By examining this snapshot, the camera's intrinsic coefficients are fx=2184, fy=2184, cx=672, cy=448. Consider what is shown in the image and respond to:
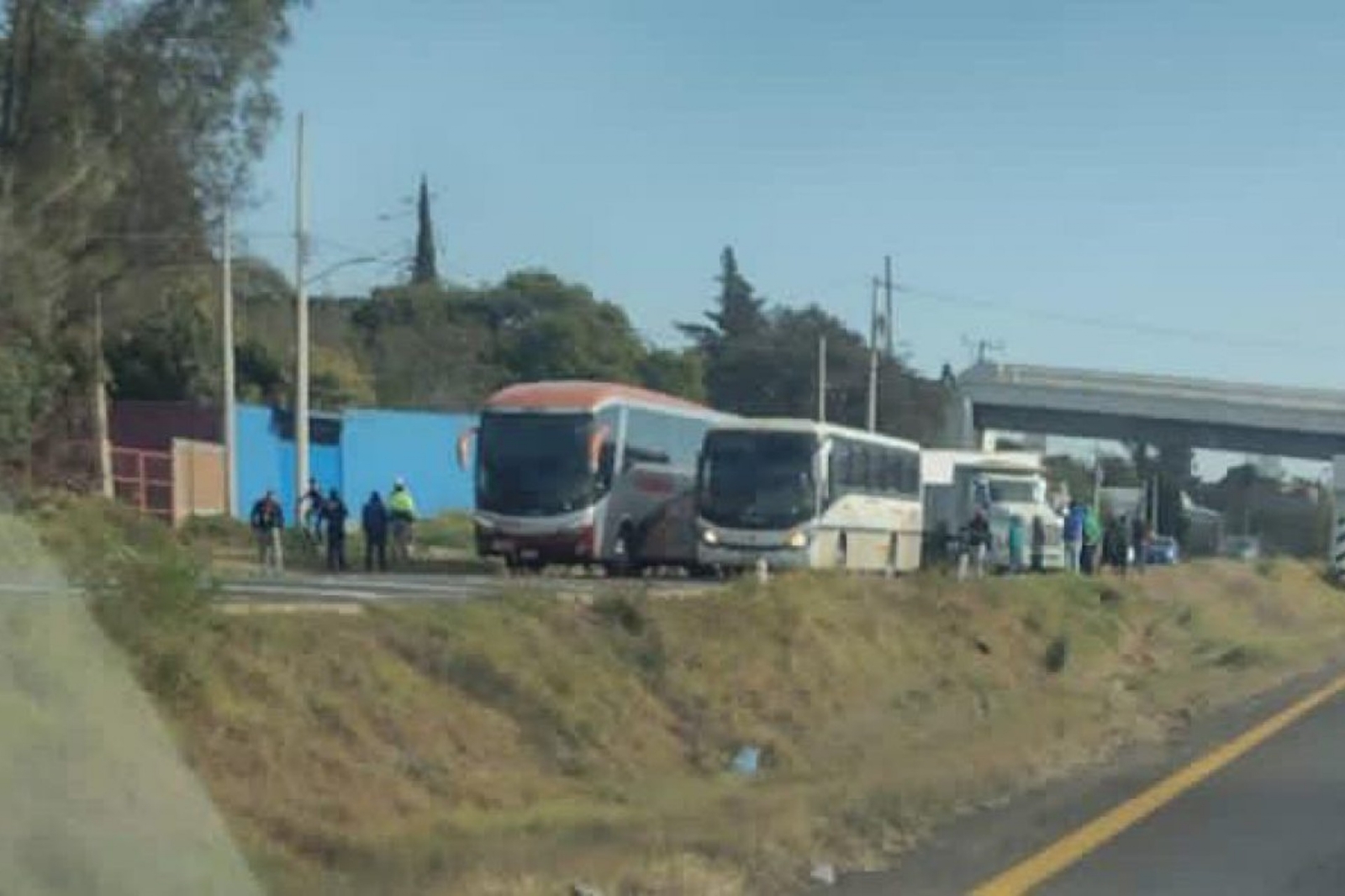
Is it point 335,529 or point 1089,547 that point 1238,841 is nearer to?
point 335,529

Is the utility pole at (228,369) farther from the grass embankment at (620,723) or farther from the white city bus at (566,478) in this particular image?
the grass embankment at (620,723)

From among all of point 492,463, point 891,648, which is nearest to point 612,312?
point 492,463

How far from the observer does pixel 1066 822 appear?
44.3 feet

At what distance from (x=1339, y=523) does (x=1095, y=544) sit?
592 inches

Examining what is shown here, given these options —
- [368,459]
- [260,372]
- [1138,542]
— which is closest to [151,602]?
[1138,542]

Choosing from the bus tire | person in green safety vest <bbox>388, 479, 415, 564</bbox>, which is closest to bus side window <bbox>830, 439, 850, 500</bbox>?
the bus tire

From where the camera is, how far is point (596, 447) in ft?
131

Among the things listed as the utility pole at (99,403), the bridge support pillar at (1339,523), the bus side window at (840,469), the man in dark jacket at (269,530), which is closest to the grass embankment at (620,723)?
the bus side window at (840,469)

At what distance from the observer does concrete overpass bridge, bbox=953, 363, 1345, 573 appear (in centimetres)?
9288

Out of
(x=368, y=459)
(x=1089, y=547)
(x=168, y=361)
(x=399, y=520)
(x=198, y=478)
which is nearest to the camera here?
(x=399, y=520)

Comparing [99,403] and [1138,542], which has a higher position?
[99,403]

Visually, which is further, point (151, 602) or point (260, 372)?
point (260, 372)

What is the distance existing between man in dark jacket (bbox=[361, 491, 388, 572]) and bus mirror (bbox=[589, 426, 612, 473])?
3.85 meters

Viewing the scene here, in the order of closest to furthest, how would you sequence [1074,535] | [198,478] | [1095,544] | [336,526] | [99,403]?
[336,526]
[99,403]
[1074,535]
[1095,544]
[198,478]
